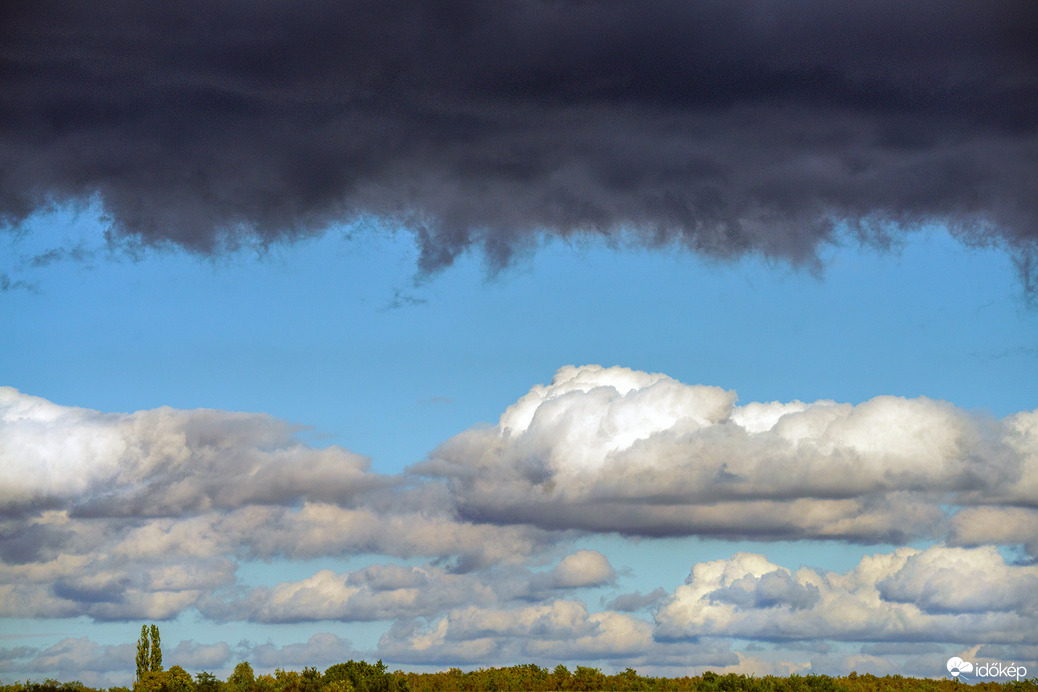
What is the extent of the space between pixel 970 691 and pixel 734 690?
1833 inches

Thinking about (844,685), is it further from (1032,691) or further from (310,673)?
(310,673)

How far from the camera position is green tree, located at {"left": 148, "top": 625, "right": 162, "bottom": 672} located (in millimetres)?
143250

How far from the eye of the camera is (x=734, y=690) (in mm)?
145625

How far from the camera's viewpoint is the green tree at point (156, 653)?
14325 centimetres

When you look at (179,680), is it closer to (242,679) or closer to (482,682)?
(242,679)

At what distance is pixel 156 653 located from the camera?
Answer: 145 meters

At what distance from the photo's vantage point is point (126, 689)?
141625 mm

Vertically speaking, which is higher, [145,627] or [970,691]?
[145,627]

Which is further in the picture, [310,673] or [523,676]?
[523,676]

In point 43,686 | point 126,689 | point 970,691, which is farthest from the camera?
point 970,691

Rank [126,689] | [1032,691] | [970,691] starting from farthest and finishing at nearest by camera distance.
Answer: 1. [970,691]
2. [1032,691]
3. [126,689]

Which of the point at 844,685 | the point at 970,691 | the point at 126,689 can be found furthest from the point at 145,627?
the point at 970,691

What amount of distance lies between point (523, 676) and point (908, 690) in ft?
183

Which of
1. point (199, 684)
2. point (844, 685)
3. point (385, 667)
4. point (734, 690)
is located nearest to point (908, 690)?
point (844, 685)
